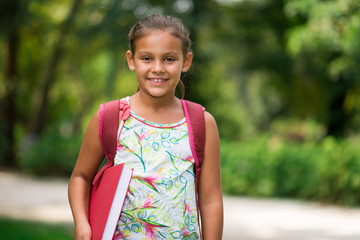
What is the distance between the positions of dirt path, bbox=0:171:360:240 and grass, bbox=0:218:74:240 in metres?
0.44

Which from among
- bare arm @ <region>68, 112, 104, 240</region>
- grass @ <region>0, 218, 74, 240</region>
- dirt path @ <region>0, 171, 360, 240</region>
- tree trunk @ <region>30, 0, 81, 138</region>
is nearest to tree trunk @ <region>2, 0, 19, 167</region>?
tree trunk @ <region>30, 0, 81, 138</region>

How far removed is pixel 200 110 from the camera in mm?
2146

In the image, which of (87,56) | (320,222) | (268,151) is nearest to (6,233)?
(320,222)

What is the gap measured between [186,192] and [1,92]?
54.9 ft

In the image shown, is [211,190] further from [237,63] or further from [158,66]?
[237,63]

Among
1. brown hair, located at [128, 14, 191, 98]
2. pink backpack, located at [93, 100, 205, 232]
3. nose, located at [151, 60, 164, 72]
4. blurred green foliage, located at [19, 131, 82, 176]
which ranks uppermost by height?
brown hair, located at [128, 14, 191, 98]

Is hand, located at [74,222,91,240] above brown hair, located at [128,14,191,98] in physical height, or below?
below

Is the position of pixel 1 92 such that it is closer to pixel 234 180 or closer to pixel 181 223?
pixel 234 180

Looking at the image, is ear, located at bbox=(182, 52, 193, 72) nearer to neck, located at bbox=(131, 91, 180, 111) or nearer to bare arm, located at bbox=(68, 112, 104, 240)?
neck, located at bbox=(131, 91, 180, 111)

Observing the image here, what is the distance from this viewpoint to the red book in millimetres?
1946

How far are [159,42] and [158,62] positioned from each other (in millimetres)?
78

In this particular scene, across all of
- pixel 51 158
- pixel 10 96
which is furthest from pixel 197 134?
pixel 10 96

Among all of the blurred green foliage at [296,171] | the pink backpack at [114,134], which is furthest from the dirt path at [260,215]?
the pink backpack at [114,134]

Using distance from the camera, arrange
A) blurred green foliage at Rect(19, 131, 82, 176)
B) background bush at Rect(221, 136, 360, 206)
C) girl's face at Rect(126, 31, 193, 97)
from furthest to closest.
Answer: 1. blurred green foliage at Rect(19, 131, 82, 176)
2. background bush at Rect(221, 136, 360, 206)
3. girl's face at Rect(126, 31, 193, 97)
